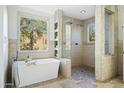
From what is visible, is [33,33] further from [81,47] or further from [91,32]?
[91,32]

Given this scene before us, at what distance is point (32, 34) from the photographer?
376cm

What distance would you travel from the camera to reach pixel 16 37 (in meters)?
3.38

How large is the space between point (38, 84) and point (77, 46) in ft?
9.31

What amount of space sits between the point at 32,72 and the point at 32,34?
1489 millimetres

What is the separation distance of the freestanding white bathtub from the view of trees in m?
1.00

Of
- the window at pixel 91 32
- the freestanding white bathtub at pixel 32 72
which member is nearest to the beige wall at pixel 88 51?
the window at pixel 91 32

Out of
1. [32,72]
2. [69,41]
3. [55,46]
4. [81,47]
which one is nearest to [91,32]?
[81,47]

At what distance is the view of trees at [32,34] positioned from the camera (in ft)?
11.8

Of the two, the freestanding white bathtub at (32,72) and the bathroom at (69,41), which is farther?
the bathroom at (69,41)

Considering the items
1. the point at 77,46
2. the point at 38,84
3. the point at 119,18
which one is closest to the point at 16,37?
the point at 38,84

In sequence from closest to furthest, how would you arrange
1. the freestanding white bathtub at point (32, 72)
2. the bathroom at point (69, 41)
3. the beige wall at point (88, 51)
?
the freestanding white bathtub at point (32, 72)
the bathroom at point (69, 41)
the beige wall at point (88, 51)

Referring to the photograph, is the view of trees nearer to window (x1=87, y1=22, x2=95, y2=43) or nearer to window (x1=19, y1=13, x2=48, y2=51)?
window (x1=19, y1=13, x2=48, y2=51)

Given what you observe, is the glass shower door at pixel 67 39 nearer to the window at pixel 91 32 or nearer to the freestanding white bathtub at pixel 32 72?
the window at pixel 91 32
